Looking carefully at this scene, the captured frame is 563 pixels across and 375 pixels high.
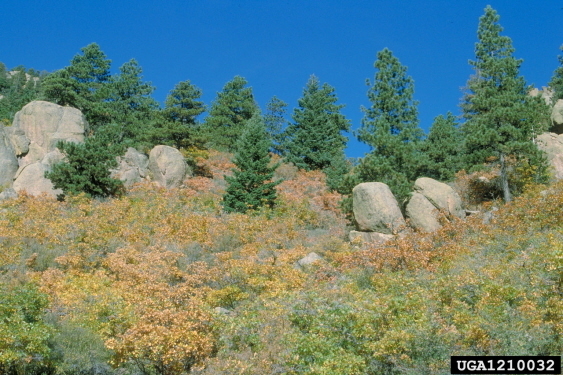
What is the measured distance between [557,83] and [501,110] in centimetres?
2017

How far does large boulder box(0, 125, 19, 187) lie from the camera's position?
29.0m

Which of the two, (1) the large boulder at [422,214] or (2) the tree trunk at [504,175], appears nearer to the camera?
(1) the large boulder at [422,214]

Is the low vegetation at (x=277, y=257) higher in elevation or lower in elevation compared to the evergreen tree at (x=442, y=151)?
lower

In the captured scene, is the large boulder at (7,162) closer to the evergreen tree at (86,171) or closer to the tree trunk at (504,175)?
the evergreen tree at (86,171)

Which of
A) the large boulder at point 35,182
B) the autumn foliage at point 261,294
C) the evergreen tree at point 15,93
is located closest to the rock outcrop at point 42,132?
the large boulder at point 35,182

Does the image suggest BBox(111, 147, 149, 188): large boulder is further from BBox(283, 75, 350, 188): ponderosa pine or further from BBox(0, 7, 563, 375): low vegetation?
BBox(283, 75, 350, 188): ponderosa pine

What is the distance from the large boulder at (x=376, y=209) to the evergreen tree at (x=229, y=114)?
1989 centimetres

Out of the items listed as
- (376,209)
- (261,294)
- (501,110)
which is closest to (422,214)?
(376,209)

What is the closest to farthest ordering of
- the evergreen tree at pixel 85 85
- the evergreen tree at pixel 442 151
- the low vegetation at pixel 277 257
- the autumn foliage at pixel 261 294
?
the autumn foliage at pixel 261 294
the low vegetation at pixel 277 257
the evergreen tree at pixel 442 151
the evergreen tree at pixel 85 85

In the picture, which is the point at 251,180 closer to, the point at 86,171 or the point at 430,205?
the point at 86,171

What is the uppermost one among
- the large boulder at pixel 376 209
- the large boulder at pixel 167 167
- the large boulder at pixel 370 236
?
the large boulder at pixel 167 167

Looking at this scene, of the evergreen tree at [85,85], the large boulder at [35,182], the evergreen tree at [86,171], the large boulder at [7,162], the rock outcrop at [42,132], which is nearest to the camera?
the evergreen tree at [86,171]

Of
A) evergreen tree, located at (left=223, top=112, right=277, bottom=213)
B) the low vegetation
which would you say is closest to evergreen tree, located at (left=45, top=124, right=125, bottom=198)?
the low vegetation

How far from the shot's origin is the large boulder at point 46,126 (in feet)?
105
